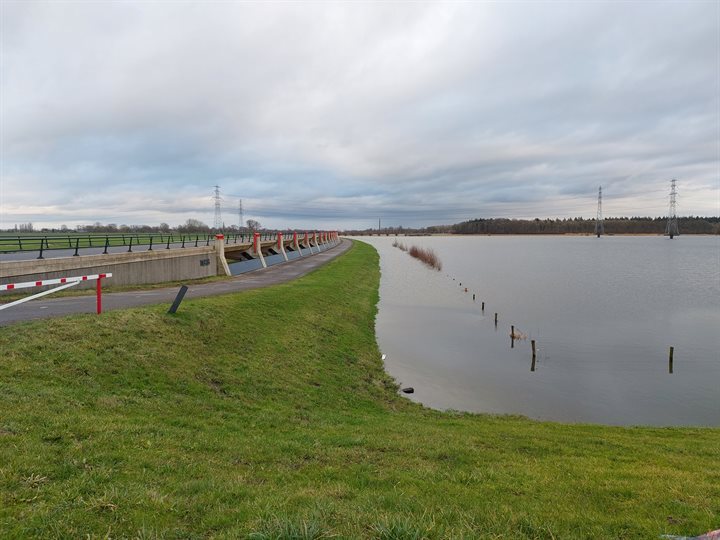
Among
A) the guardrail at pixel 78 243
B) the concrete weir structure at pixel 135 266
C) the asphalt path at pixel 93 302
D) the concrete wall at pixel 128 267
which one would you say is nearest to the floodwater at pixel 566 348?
the asphalt path at pixel 93 302

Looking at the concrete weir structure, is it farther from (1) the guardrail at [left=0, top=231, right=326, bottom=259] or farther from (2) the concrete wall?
(1) the guardrail at [left=0, top=231, right=326, bottom=259]

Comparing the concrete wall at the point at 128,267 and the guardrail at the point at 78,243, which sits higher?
the guardrail at the point at 78,243

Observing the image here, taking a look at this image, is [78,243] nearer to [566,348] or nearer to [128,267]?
[128,267]

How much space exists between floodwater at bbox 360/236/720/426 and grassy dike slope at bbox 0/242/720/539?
9.15 feet

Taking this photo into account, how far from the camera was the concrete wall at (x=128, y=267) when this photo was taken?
56.0 ft

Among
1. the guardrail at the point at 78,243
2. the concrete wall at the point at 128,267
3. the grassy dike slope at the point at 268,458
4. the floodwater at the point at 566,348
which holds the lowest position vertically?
Answer: the floodwater at the point at 566,348

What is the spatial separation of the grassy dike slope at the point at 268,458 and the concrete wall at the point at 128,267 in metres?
7.90

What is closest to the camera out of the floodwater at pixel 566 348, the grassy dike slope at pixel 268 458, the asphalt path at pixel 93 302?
the grassy dike slope at pixel 268 458

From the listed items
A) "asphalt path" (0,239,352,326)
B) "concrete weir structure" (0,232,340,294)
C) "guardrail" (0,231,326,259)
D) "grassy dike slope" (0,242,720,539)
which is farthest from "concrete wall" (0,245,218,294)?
"grassy dike slope" (0,242,720,539)

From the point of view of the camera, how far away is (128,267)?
22.1 m

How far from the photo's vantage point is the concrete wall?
17.1m

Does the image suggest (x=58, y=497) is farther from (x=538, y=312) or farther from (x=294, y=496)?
(x=538, y=312)

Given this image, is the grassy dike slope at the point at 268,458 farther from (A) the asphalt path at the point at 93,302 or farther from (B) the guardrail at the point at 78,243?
(B) the guardrail at the point at 78,243

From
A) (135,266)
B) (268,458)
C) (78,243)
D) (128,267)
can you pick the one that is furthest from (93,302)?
(78,243)
